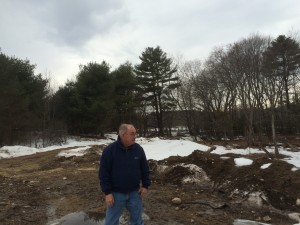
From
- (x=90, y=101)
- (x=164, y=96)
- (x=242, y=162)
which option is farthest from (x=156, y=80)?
(x=242, y=162)

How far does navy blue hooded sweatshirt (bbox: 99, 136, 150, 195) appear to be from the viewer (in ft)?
14.5

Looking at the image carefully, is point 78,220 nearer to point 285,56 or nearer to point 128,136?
point 128,136

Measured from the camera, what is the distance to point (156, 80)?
4041cm

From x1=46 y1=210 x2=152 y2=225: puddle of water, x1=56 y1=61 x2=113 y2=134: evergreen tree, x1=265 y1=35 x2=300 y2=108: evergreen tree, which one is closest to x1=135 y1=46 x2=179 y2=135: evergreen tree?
x1=56 y1=61 x2=113 y2=134: evergreen tree

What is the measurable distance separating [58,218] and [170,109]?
3507cm

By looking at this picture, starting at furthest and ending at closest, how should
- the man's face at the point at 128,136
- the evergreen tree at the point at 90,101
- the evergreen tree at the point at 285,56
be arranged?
the evergreen tree at the point at 90,101 → the evergreen tree at the point at 285,56 → the man's face at the point at 128,136

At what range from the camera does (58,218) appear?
692 cm

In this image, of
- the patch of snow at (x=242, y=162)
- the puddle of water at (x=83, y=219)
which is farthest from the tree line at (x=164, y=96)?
the puddle of water at (x=83, y=219)

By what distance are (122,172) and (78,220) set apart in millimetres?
2818

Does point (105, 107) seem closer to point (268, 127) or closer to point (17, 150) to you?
point (17, 150)

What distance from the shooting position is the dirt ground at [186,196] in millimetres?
6875

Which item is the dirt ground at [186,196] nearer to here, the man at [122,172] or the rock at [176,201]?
the rock at [176,201]

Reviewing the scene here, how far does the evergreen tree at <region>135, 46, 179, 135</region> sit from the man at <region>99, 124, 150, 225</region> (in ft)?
116

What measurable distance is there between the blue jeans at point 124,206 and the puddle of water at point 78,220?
6.53 feet
